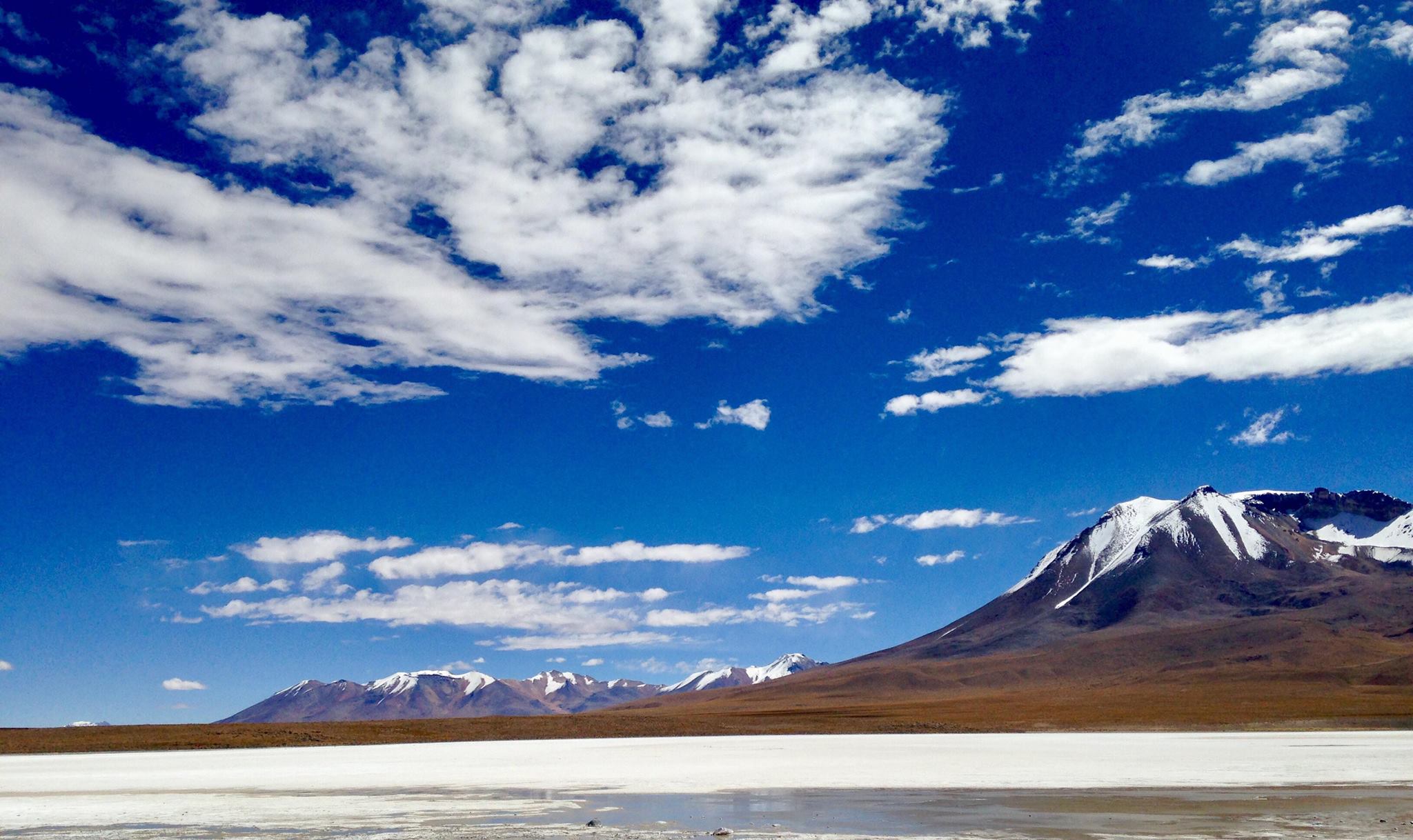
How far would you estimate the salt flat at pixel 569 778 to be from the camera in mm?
26156

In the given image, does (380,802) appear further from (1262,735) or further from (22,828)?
(1262,735)

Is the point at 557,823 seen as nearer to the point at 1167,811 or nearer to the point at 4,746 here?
the point at 1167,811

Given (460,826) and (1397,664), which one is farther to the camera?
(1397,664)

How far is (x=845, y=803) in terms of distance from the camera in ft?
91.5

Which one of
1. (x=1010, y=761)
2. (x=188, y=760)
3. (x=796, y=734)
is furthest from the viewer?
(x=796, y=734)

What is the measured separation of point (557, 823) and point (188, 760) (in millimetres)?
44546

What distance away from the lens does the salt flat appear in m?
26.2

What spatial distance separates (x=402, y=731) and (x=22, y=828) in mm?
80927

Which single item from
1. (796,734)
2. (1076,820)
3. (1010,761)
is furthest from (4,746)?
(1076,820)

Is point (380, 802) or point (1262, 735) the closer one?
point (380, 802)

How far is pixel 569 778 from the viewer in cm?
3978

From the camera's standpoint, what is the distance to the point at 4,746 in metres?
82.2

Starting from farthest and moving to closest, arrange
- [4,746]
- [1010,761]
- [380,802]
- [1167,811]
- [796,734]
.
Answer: [796,734]
[4,746]
[1010,761]
[380,802]
[1167,811]

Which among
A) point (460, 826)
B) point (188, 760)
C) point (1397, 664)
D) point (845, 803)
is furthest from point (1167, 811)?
point (1397, 664)
